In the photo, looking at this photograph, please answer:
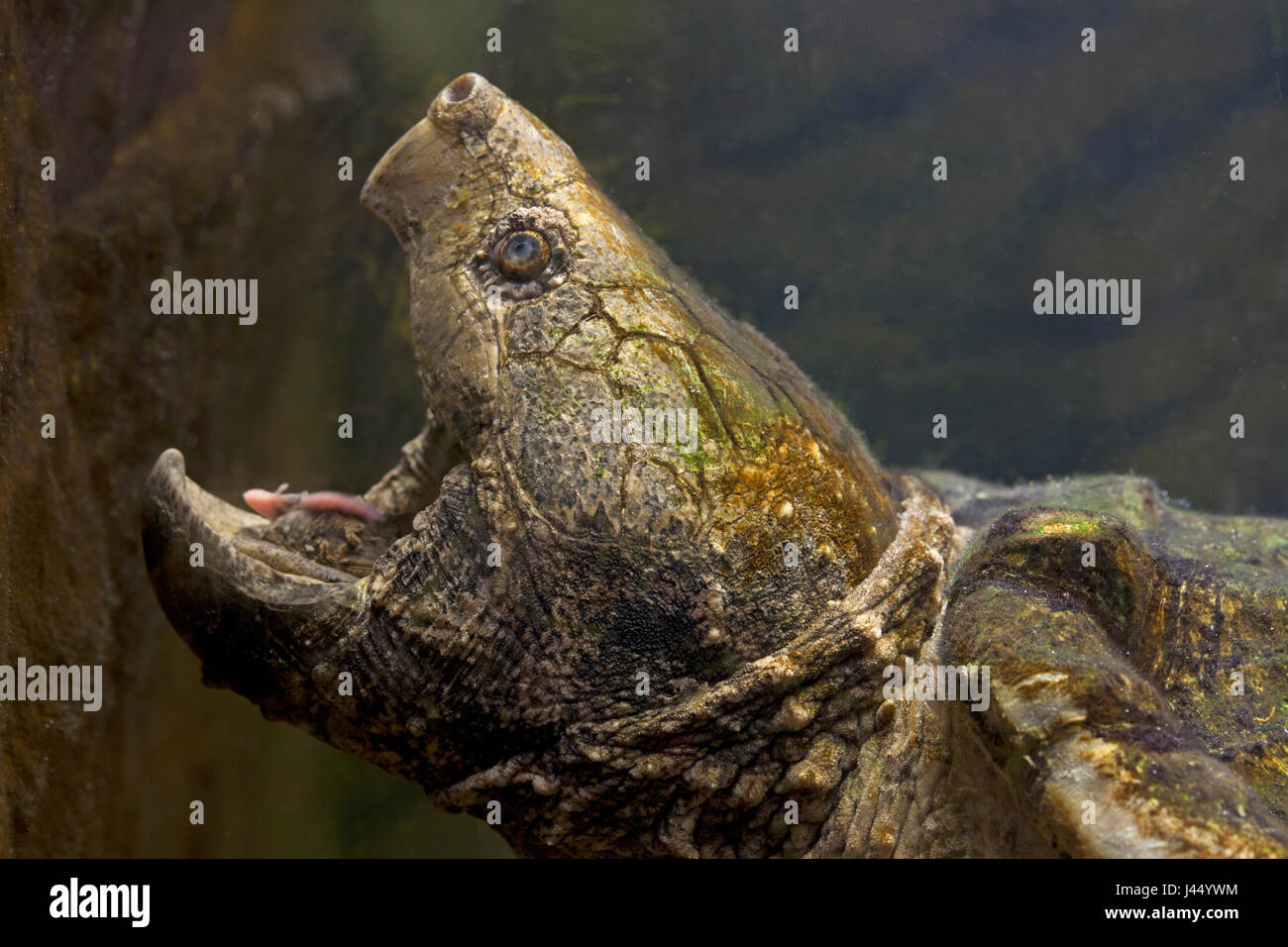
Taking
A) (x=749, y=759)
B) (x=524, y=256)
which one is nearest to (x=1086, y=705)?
(x=749, y=759)

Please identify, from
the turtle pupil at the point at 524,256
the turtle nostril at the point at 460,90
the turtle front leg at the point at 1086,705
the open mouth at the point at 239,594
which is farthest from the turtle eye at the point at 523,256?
the turtle front leg at the point at 1086,705

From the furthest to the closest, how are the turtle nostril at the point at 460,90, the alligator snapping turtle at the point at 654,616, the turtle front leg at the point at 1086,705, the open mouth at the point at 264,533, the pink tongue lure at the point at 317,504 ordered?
the pink tongue lure at the point at 317,504, the turtle nostril at the point at 460,90, the open mouth at the point at 264,533, the alligator snapping turtle at the point at 654,616, the turtle front leg at the point at 1086,705

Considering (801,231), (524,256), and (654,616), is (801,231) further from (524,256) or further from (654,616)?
(654,616)

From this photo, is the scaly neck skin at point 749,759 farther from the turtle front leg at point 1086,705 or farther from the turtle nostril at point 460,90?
the turtle nostril at point 460,90

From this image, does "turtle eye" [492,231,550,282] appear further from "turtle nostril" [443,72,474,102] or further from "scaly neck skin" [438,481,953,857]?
"scaly neck skin" [438,481,953,857]

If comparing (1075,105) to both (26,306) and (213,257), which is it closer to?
(213,257)

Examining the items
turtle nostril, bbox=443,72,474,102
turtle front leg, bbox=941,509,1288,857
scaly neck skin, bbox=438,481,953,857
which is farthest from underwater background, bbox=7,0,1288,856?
scaly neck skin, bbox=438,481,953,857
